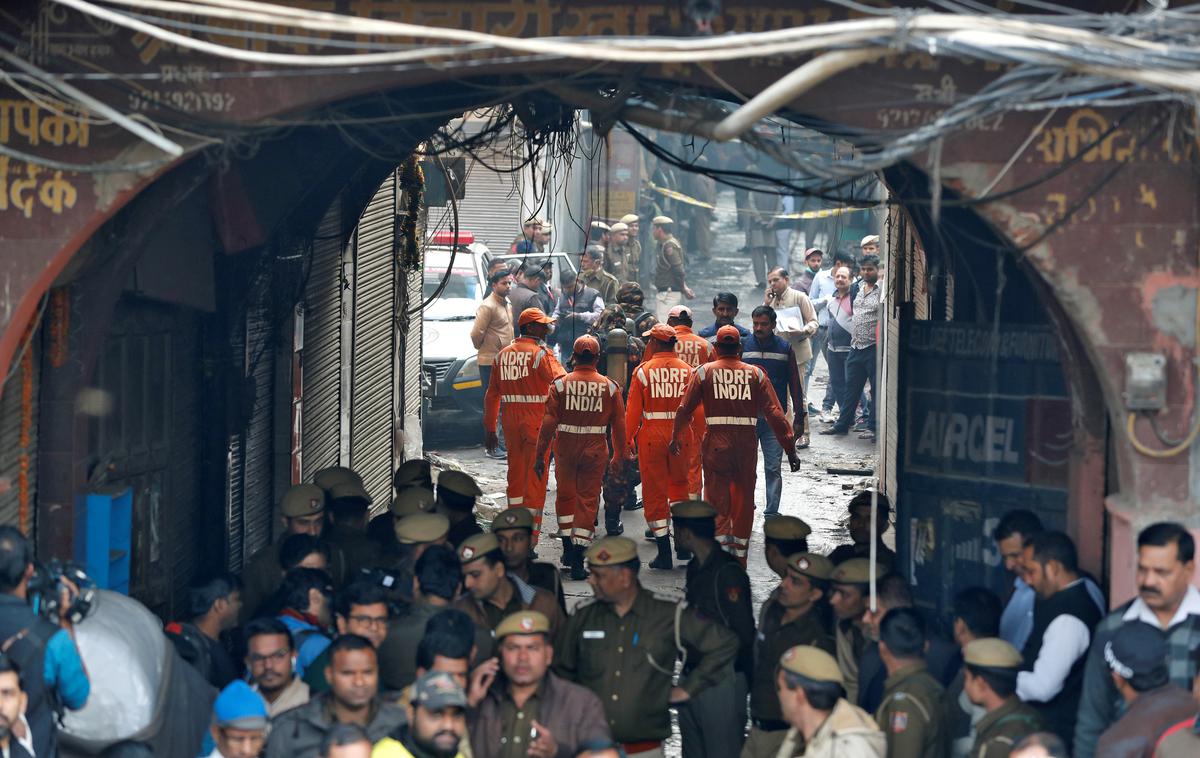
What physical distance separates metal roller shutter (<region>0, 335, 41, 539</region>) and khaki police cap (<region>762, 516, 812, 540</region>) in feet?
11.8

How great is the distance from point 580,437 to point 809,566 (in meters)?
5.28

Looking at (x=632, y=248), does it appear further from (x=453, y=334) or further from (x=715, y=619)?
(x=715, y=619)

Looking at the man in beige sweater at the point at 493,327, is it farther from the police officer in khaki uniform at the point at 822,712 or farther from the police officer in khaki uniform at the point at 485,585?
the police officer in khaki uniform at the point at 822,712

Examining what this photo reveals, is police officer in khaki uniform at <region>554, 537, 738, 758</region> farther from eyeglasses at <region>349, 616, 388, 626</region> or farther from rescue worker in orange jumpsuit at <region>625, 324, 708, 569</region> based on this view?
rescue worker in orange jumpsuit at <region>625, 324, 708, 569</region>

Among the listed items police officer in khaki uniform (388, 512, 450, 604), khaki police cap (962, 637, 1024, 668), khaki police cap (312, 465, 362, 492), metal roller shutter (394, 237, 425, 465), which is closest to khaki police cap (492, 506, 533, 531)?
police officer in khaki uniform (388, 512, 450, 604)

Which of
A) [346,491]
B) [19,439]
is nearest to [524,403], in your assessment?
[346,491]

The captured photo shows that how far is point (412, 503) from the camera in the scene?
9.78 metres

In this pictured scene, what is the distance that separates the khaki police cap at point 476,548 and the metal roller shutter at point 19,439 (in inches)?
81.2

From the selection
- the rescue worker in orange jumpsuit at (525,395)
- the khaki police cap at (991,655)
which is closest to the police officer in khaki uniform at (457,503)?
the rescue worker in orange jumpsuit at (525,395)

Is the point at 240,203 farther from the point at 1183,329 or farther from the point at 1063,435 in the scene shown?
the point at 1183,329

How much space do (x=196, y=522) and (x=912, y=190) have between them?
5073mm

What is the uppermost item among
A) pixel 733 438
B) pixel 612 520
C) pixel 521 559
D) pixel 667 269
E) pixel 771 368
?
pixel 667 269

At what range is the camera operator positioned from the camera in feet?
20.4

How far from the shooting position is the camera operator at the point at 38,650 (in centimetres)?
622
